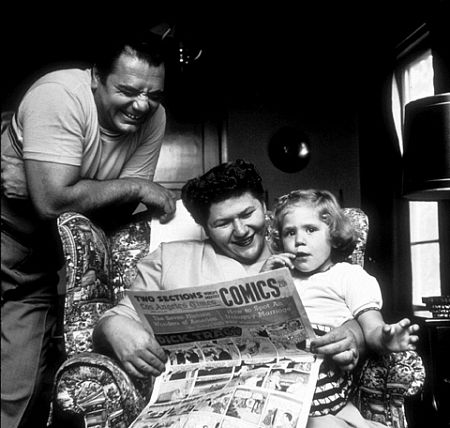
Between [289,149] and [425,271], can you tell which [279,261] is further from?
[289,149]

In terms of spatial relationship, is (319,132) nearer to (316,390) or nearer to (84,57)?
(84,57)

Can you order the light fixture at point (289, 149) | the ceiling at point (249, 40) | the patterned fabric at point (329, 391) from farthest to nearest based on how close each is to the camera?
the light fixture at point (289, 149) < the ceiling at point (249, 40) < the patterned fabric at point (329, 391)

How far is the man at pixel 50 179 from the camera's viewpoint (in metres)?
1.67

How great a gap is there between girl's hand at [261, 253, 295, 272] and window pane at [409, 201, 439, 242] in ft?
6.39

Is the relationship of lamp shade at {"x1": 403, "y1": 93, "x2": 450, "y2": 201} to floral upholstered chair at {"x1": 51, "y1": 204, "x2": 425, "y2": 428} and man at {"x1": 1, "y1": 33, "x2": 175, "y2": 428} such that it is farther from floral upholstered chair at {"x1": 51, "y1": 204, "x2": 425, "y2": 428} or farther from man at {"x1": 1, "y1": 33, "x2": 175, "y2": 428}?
man at {"x1": 1, "y1": 33, "x2": 175, "y2": 428}

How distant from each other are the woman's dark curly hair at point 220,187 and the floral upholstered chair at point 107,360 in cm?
28

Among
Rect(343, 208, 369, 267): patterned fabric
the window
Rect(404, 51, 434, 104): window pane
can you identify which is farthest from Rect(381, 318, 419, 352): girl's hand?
Rect(404, 51, 434, 104): window pane

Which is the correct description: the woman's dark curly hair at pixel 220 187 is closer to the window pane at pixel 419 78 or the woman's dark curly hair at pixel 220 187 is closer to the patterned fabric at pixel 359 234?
the patterned fabric at pixel 359 234

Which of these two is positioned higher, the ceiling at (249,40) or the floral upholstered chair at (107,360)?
the ceiling at (249,40)

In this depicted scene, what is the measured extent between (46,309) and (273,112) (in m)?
2.99

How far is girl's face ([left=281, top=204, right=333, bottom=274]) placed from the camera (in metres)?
1.54

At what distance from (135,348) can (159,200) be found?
58 centimetres

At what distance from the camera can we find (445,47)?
9.41 feet

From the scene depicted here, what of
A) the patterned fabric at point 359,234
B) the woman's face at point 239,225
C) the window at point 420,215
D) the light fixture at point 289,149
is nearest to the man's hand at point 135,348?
the woman's face at point 239,225
